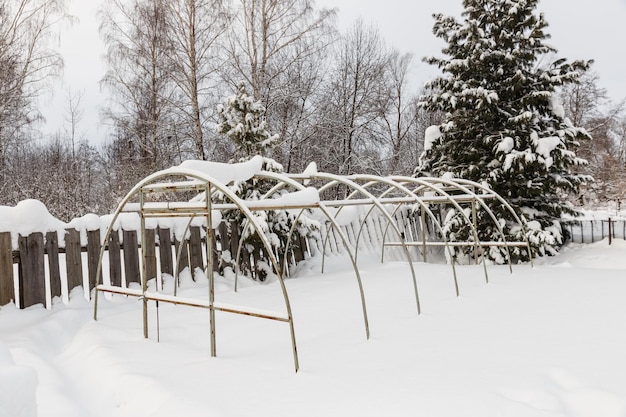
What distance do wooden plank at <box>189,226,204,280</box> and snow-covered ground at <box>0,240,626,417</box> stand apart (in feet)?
2.44

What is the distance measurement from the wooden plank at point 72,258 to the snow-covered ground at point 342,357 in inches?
8.9

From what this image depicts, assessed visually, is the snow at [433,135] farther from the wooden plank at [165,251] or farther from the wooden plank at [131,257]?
the wooden plank at [131,257]

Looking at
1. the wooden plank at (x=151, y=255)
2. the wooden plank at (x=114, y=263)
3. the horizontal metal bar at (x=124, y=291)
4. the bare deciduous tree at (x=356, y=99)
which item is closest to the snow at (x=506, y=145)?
the bare deciduous tree at (x=356, y=99)

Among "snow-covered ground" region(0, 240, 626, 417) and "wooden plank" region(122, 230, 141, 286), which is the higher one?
"wooden plank" region(122, 230, 141, 286)

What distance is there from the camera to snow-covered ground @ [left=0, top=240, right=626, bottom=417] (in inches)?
104

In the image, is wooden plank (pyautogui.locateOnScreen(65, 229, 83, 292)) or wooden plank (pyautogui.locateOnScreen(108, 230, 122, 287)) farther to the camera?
wooden plank (pyautogui.locateOnScreen(108, 230, 122, 287))

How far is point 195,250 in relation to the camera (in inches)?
269

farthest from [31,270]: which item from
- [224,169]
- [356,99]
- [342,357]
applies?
[356,99]

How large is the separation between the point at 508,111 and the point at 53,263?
328 inches

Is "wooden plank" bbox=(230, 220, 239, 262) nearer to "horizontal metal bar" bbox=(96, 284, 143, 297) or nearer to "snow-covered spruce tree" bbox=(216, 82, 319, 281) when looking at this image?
"snow-covered spruce tree" bbox=(216, 82, 319, 281)

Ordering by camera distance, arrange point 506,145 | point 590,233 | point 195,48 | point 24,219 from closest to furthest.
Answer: point 24,219
point 506,145
point 590,233
point 195,48

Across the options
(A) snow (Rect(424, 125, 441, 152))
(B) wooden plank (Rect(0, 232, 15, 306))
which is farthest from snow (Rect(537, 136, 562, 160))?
(B) wooden plank (Rect(0, 232, 15, 306))

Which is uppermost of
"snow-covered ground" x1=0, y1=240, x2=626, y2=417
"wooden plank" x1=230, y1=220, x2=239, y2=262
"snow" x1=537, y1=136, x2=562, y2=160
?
"snow" x1=537, y1=136, x2=562, y2=160

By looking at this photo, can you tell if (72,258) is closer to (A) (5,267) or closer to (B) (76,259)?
(B) (76,259)
